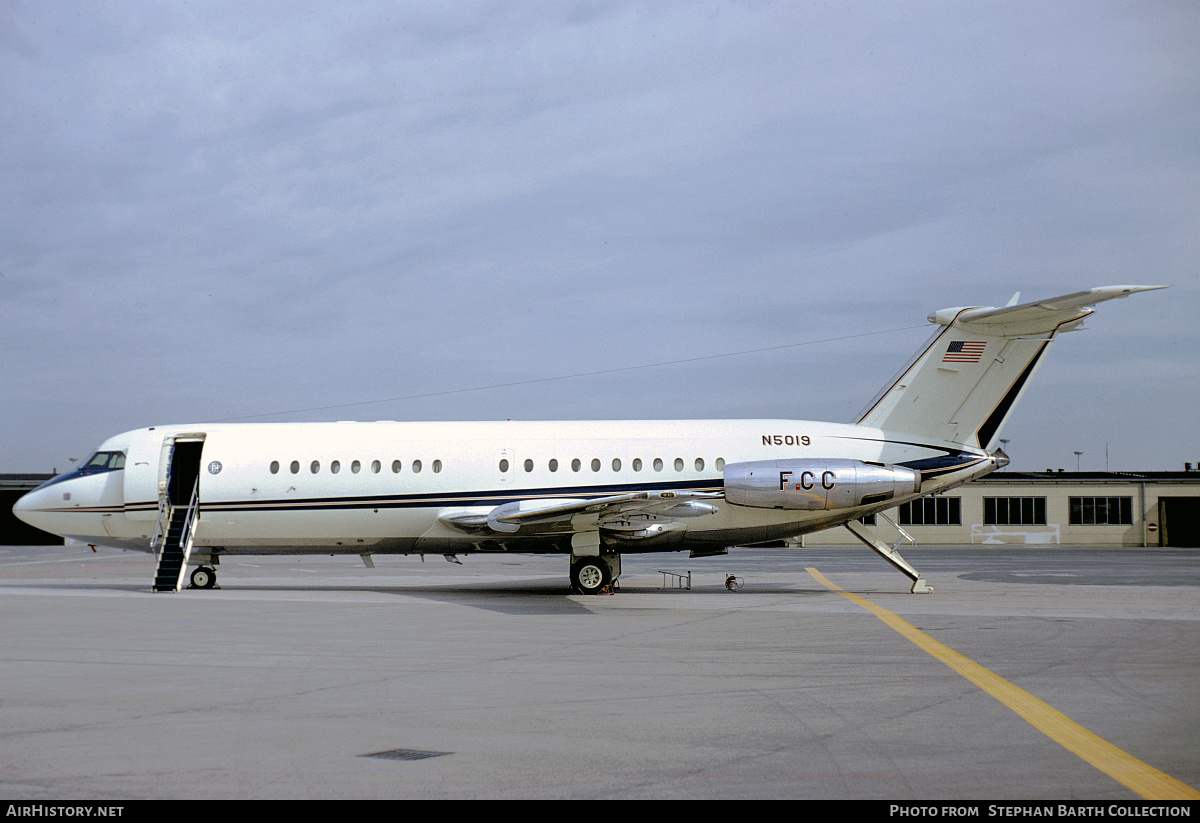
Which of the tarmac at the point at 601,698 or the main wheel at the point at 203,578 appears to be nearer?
the tarmac at the point at 601,698

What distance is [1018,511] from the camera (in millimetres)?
54594

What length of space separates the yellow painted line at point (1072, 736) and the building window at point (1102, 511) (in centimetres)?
4648

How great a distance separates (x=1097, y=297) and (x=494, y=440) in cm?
1323

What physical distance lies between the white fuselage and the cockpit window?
53cm

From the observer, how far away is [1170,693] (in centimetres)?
993

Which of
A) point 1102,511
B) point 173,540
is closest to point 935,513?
point 1102,511

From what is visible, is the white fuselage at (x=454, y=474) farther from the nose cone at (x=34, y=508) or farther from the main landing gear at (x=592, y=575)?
the nose cone at (x=34, y=508)

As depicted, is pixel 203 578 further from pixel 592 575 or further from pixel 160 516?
pixel 592 575

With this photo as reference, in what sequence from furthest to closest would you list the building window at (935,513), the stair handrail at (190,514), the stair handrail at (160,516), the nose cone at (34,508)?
the building window at (935,513), the nose cone at (34,508), the stair handrail at (160,516), the stair handrail at (190,514)


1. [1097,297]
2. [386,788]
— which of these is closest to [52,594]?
[386,788]

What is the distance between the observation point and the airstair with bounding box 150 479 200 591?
22.9m

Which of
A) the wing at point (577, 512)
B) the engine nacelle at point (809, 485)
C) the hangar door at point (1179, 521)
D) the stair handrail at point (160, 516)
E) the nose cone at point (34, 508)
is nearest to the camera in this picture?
the wing at point (577, 512)

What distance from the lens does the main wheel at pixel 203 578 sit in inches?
951

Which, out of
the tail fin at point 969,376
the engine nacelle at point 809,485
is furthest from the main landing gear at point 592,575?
the tail fin at point 969,376
